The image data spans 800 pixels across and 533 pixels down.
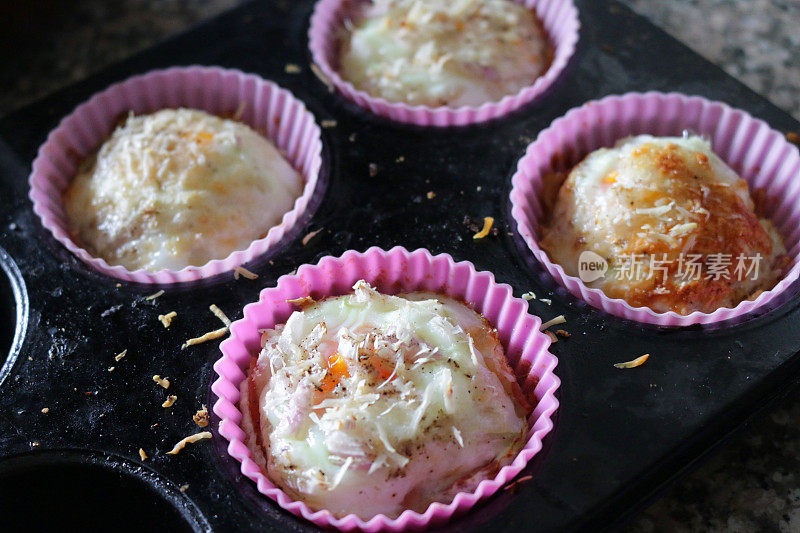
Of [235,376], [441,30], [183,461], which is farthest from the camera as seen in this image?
[441,30]

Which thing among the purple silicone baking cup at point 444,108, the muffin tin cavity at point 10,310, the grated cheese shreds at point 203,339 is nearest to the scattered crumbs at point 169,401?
the grated cheese shreds at point 203,339

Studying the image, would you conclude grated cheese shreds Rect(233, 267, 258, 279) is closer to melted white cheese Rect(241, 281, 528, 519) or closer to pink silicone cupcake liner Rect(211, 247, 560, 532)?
pink silicone cupcake liner Rect(211, 247, 560, 532)

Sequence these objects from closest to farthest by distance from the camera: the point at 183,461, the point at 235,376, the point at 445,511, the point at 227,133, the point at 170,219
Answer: the point at 445,511, the point at 183,461, the point at 235,376, the point at 170,219, the point at 227,133

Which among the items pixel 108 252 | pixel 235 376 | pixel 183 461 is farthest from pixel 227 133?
pixel 183 461

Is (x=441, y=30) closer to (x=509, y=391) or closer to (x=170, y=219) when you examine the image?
(x=170, y=219)

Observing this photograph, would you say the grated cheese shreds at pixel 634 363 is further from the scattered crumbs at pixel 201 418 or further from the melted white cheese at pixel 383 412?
the scattered crumbs at pixel 201 418

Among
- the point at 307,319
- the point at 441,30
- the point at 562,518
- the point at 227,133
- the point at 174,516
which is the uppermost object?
the point at 441,30
